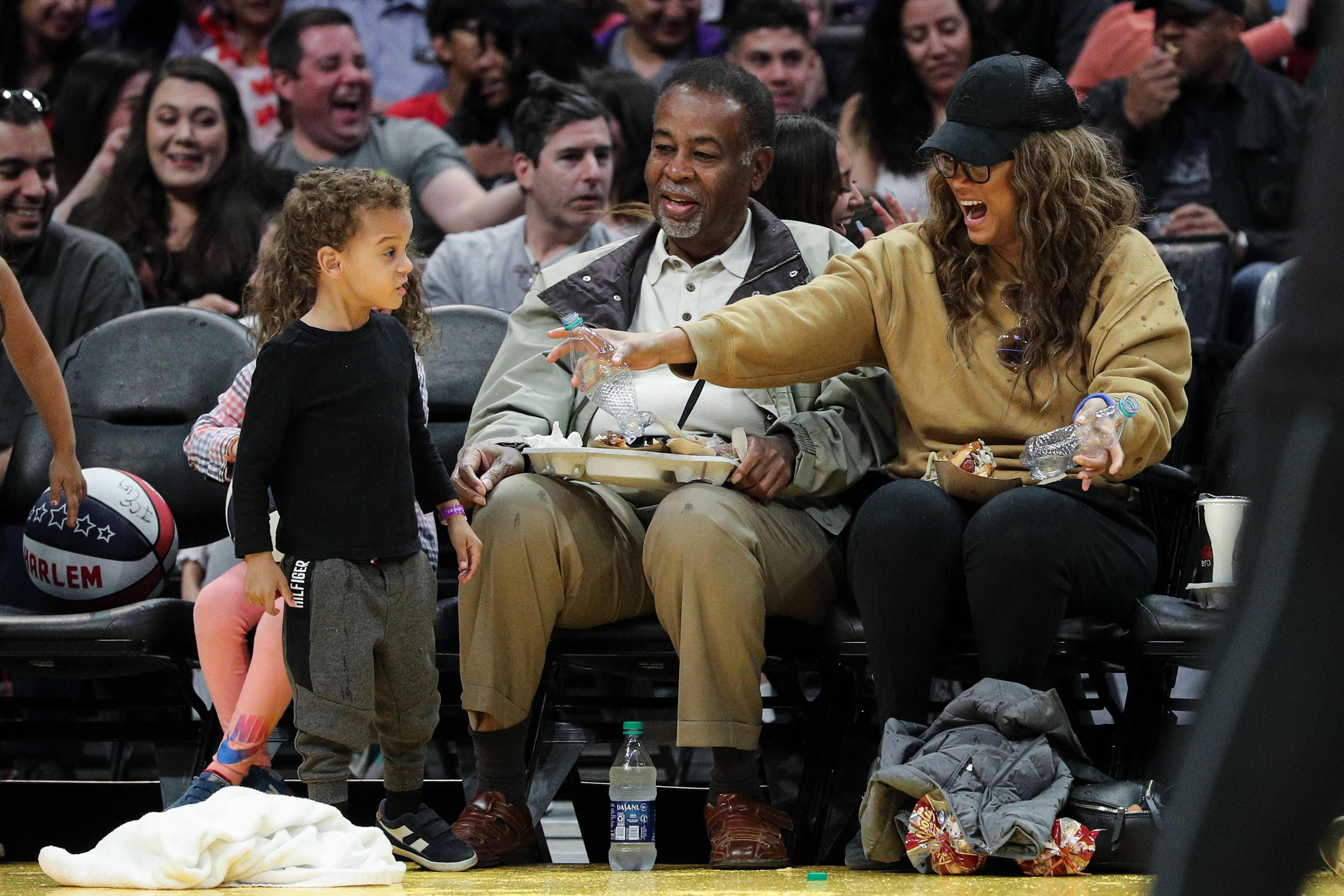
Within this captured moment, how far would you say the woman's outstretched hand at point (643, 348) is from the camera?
9.97 ft

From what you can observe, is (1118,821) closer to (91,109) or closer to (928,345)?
(928,345)

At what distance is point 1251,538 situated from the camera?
1123mm

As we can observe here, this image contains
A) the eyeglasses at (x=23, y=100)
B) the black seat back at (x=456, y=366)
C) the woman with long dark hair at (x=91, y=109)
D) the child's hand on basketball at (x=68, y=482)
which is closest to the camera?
the child's hand on basketball at (x=68, y=482)

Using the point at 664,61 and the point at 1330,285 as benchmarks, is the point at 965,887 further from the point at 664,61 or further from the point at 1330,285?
the point at 664,61

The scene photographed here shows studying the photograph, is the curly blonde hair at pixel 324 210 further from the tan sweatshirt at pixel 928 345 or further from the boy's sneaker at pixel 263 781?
the boy's sneaker at pixel 263 781

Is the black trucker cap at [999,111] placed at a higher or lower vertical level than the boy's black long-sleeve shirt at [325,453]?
higher

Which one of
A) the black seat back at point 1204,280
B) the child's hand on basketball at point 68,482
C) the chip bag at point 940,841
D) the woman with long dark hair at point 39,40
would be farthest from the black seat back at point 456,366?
the woman with long dark hair at point 39,40

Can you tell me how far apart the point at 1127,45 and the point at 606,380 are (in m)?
3.29

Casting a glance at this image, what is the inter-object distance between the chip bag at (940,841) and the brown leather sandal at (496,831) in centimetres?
76

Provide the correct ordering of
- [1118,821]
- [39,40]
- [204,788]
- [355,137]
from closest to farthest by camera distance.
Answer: [1118,821] < [204,788] < [355,137] < [39,40]

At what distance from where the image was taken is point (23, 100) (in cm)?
495

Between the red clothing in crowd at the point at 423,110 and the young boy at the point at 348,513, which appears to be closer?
the young boy at the point at 348,513

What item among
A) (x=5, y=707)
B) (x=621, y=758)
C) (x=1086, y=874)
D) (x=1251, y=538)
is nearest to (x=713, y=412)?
(x=621, y=758)

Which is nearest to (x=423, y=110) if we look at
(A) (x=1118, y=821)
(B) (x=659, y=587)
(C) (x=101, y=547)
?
(C) (x=101, y=547)
